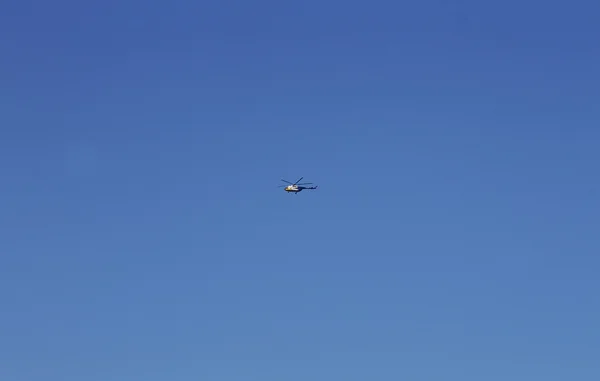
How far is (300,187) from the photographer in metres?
24.1
